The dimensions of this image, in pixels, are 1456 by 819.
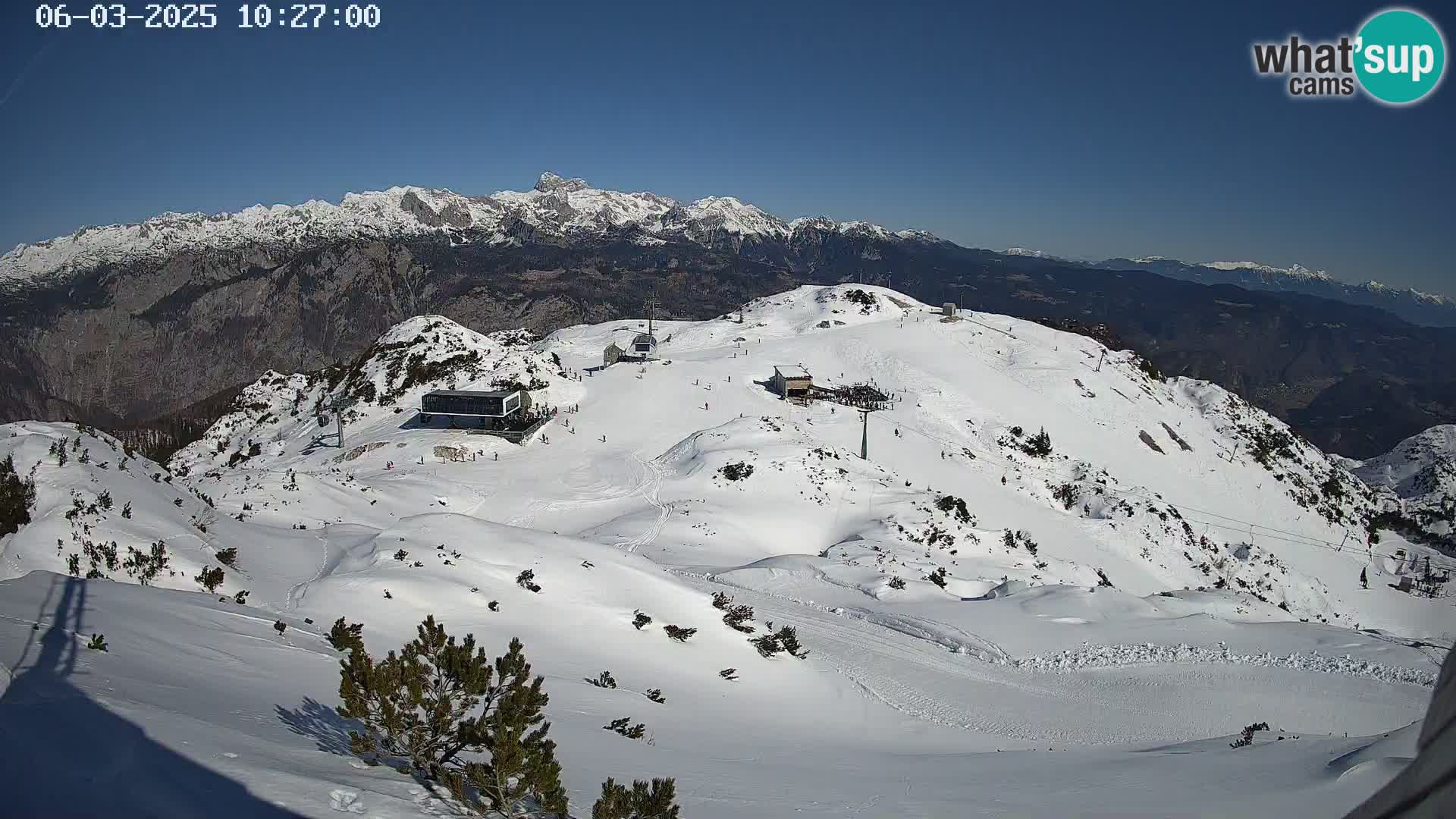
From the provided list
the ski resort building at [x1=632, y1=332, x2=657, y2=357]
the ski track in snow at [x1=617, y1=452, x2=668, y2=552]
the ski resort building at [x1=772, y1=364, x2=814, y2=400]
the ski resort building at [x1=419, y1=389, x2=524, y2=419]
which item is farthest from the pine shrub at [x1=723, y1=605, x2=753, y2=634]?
the ski resort building at [x1=632, y1=332, x2=657, y2=357]

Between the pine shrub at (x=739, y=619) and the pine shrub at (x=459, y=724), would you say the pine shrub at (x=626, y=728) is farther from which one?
the pine shrub at (x=739, y=619)

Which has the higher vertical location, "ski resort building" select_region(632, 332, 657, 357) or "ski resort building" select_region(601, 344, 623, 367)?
"ski resort building" select_region(632, 332, 657, 357)

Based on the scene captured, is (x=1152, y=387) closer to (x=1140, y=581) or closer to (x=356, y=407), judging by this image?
(x=1140, y=581)

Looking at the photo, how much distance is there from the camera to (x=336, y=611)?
13.8 m

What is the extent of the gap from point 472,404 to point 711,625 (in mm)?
32963

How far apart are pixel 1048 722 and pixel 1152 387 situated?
73.3 meters

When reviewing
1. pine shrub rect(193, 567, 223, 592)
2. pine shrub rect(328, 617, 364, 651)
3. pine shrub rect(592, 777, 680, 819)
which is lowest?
pine shrub rect(592, 777, 680, 819)

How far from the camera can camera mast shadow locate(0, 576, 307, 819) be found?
4.81 meters

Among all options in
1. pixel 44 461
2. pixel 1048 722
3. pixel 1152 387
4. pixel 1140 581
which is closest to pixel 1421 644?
pixel 1048 722

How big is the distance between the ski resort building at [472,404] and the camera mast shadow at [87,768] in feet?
127

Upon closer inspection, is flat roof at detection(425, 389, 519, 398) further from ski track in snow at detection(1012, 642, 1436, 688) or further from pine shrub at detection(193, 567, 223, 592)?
ski track in snow at detection(1012, 642, 1436, 688)

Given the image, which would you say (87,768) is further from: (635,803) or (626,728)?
(626,728)

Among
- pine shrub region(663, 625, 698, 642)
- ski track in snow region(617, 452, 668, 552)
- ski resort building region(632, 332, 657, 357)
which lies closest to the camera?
pine shrub region(663, 625, 698, 642)

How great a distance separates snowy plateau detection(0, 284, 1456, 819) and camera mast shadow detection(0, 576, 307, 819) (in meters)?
0.03
